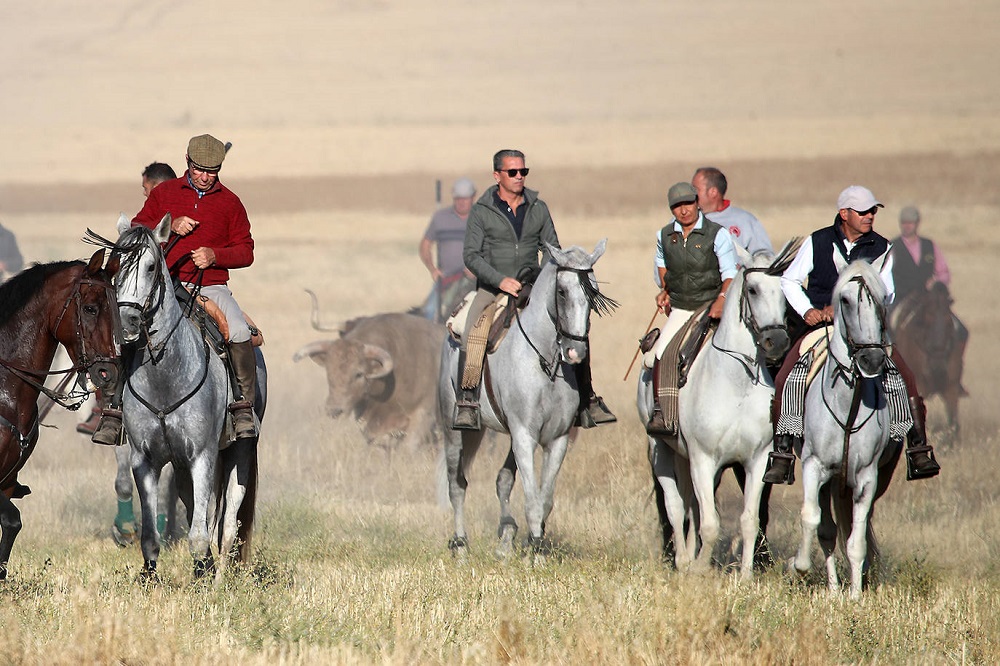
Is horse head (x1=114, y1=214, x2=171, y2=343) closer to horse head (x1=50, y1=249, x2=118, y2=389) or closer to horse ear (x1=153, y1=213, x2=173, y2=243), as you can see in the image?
horse ear (x1=153, y1=213, x2=173, y2=243)

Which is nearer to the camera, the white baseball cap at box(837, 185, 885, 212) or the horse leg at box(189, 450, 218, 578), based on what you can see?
the horse leg at box(189, 450, 218, 578)

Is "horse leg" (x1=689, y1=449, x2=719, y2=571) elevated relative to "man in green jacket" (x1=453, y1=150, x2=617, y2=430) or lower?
lower

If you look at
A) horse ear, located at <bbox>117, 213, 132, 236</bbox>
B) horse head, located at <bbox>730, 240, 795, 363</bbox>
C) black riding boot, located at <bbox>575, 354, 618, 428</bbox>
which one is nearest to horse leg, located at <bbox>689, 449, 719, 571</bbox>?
horse head, located at <bbox>730, 240, 795, 363</bbox>

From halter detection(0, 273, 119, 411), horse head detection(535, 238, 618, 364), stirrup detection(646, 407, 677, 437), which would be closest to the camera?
halter detection(0, 273, 119, 411)

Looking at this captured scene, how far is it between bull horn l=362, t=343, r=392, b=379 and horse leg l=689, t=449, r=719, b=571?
8810 mm

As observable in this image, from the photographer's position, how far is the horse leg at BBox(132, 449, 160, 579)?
898 cm

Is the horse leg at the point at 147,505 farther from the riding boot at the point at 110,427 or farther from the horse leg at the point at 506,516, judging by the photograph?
the horse leg at the point at 506,516

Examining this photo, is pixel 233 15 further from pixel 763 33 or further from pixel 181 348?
pixel 181 348

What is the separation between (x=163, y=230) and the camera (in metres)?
8.74

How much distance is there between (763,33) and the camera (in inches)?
2584

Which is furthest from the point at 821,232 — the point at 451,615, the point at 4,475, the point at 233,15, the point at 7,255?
the point at 233,15

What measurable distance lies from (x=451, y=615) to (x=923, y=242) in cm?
1234

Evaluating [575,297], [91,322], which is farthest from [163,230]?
[575,297]

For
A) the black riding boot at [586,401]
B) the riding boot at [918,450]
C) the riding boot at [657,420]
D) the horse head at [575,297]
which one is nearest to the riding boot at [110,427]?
the horse head at [575,297]
